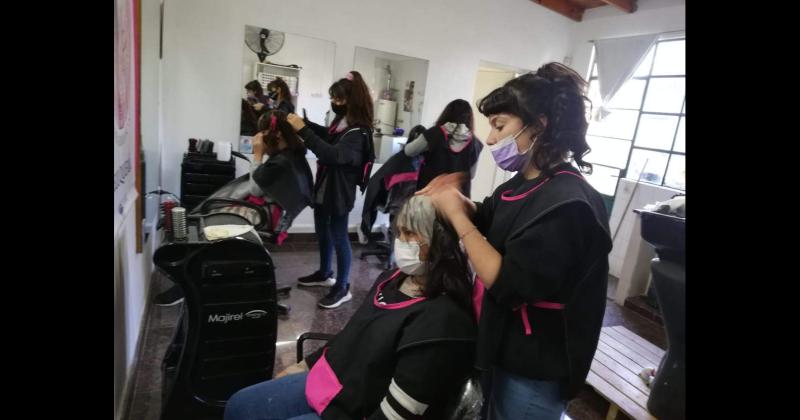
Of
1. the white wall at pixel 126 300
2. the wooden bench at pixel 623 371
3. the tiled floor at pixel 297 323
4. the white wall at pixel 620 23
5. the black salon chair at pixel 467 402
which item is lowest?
the tiled floor at pixel 297 323

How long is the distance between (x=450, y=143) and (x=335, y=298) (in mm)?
1338

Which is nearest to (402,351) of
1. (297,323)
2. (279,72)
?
(297,323)

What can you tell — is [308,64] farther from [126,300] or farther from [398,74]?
[126,300]

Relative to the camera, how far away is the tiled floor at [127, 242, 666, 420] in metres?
1.97

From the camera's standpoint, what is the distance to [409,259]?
1.29 m

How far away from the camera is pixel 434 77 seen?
4594 mm

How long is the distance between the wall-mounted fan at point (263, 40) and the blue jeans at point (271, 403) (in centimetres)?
319

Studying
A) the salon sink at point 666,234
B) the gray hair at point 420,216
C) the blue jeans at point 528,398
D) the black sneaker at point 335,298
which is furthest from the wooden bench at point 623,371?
the black sneaker at point 335,298

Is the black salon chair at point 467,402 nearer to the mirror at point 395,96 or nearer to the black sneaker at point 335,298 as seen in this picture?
the black sneaker at point 335,298

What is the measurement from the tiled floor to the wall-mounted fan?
70.4 inches

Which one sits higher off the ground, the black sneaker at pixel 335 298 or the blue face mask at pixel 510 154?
the blue face mask at pixel 510 154

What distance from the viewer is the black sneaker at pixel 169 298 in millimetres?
2676
